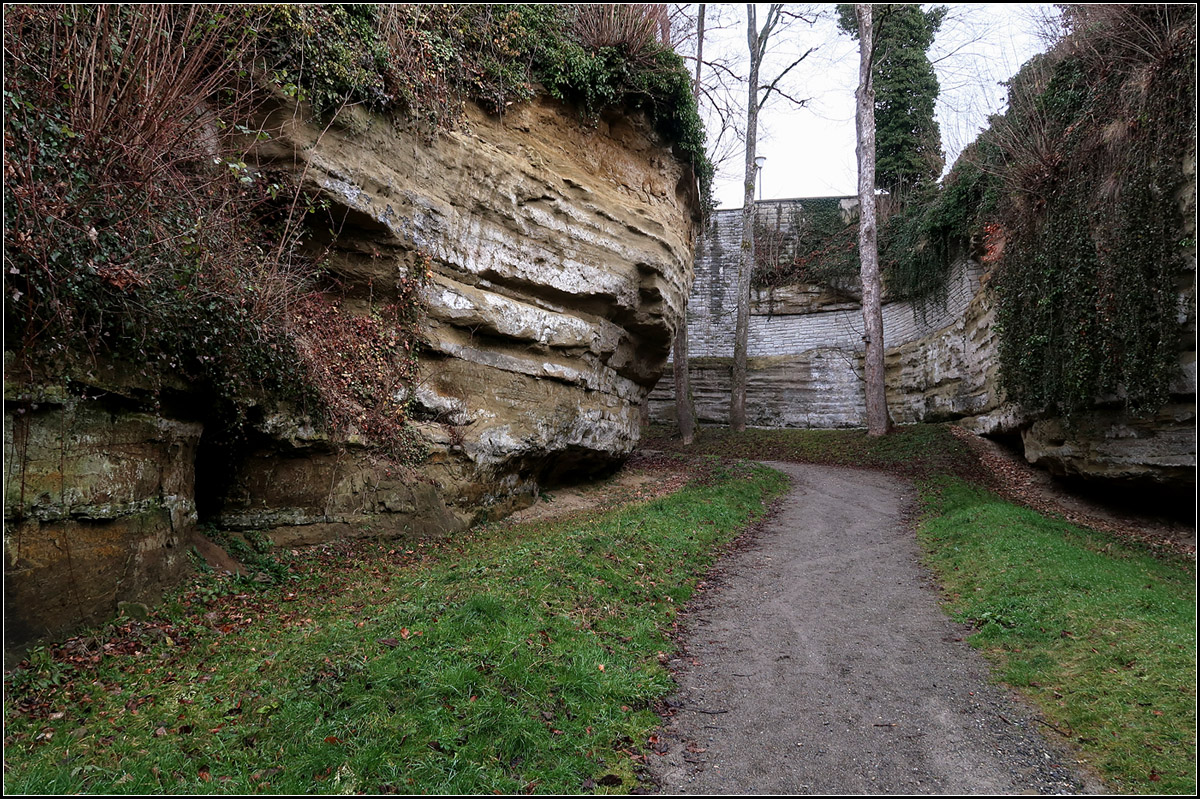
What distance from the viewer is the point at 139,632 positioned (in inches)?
192

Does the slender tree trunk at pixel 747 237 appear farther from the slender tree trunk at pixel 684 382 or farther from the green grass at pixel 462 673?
the green grass at pixel 462 673

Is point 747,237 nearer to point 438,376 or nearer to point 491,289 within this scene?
point 491,289

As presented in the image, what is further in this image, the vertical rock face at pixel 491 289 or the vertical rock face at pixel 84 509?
the vertical rock face at pixel 491 289

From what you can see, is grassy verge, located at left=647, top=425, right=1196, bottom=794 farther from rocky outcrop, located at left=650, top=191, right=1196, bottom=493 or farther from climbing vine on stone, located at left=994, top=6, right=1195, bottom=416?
climbing vine on stone, located at left=994, top=6, right=1195, bottom=416

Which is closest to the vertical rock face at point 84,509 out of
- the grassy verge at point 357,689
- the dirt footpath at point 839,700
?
the grassy verge at point 357,689

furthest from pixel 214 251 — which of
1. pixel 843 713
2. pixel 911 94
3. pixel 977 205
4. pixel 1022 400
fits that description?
pixel 911 94

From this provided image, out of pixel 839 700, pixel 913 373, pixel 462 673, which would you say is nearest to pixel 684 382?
pixel 913 373

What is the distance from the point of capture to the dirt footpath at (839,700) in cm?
376

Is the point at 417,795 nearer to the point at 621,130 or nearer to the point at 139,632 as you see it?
the point at 139,632

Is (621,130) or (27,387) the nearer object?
(27,387)

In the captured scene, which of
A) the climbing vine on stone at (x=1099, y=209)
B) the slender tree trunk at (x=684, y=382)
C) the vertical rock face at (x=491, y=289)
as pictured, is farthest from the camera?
the slender tree trunk at (x=684, y=382)

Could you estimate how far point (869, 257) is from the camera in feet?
59.4

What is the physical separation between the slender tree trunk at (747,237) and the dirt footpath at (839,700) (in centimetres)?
1292

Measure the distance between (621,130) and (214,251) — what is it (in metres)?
8.92
